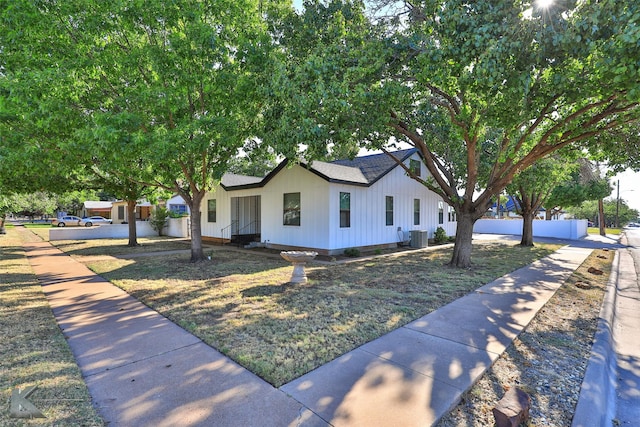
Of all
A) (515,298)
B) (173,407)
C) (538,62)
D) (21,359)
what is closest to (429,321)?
(515,298)

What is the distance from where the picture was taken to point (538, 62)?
18.0 ft

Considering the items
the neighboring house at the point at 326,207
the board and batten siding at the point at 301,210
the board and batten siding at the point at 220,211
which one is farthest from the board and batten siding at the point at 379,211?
the board and batten siding at the point at 220,211

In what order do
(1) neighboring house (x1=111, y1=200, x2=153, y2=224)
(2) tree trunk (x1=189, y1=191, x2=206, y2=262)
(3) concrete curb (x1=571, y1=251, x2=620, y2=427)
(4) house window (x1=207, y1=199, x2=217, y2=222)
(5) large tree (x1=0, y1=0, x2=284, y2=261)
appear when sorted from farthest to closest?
(1) neighboring house (x1=111, y1=200, x2=153, y2=224), (4) house window (x1=207, y1=199, x2=217, y2=222), (2) tree trunk (x1=189, y1=191, x2=206, y2=262), (5) large tree (x1=0, y1=0, x2=284, y2=261), (3) concrete curb (x1=571, y1=251, x2=620, y2=427)

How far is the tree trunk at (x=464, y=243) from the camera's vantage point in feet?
32.2

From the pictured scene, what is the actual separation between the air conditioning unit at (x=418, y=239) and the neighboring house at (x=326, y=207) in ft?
1.37

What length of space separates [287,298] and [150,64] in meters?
6.48

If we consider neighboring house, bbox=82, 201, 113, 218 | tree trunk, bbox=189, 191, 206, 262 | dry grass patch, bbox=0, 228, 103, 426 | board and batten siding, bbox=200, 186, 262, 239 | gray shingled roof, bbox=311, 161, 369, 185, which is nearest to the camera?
dry grass patch, bbox=0, 228, 103, 426

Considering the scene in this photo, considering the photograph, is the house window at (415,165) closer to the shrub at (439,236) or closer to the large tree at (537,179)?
the shrub at (439,236)

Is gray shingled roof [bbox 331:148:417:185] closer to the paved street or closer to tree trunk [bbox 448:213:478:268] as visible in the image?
tree trunk [bbox 448:213:478:268]

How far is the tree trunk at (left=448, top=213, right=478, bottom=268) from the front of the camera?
32.2ft

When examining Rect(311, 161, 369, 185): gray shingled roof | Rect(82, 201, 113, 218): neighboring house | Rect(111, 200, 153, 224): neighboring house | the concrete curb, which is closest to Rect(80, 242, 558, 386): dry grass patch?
the concrete curb

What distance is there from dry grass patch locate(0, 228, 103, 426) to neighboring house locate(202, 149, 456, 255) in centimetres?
761

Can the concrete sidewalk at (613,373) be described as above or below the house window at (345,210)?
below

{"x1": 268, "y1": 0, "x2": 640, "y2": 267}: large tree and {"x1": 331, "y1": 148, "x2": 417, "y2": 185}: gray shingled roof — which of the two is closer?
{"x1": 268, "y1": 0, "x2": 640, "y2": 267}: large tree
